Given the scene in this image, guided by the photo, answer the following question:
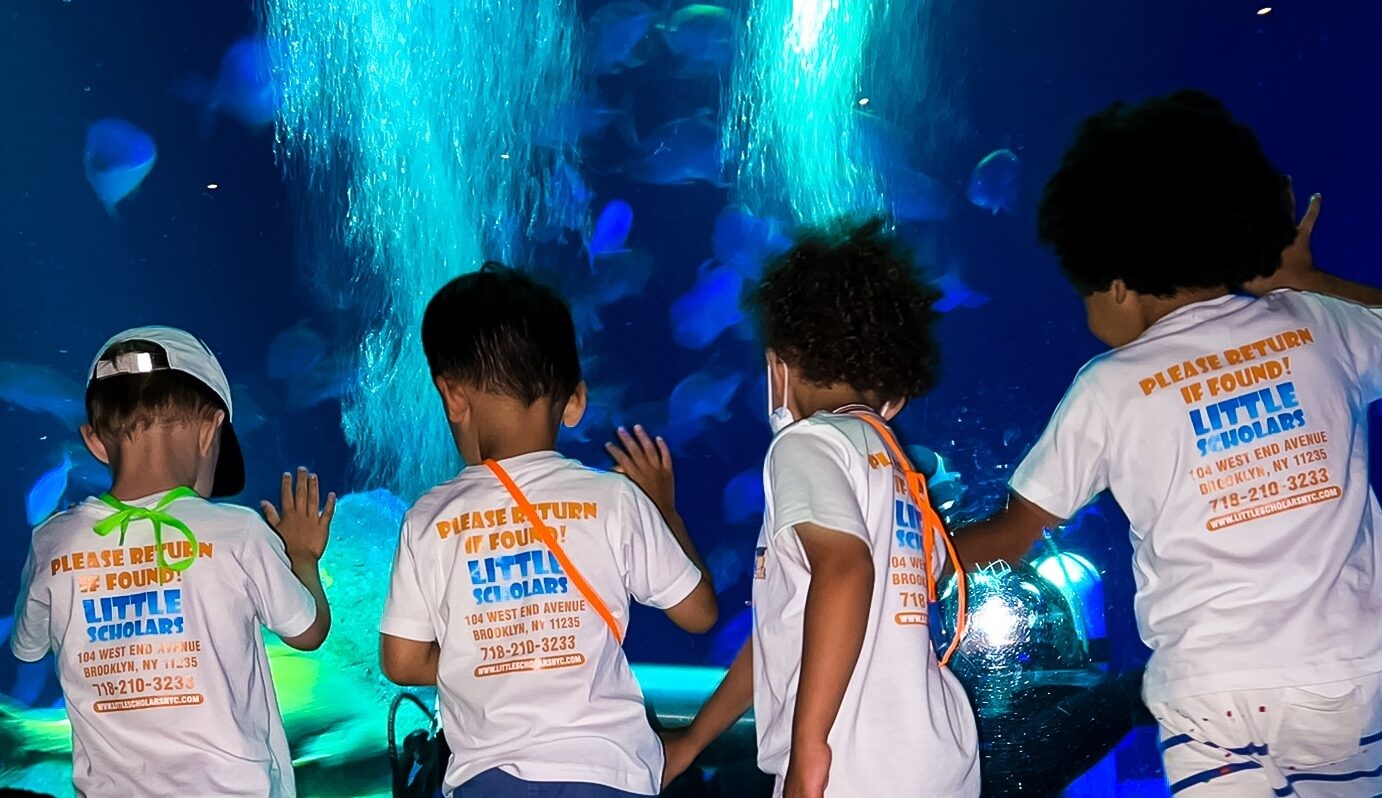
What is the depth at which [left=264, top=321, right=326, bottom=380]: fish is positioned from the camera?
4.29 meters

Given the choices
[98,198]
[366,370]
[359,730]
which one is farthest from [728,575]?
[98,198]

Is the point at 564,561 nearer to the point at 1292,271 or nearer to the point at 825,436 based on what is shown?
the point at 825,436

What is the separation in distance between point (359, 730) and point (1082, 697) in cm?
208

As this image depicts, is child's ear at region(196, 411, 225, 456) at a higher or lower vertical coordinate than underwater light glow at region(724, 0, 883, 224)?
lower

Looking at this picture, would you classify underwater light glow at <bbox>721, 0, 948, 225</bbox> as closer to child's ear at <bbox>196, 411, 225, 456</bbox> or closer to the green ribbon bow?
child's ear at <bbox>196, 411, 225, 456</bbox>

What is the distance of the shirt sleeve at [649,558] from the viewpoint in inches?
68.8

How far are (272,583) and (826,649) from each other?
93 cm

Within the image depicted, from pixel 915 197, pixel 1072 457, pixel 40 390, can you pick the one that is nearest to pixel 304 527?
pixel 1072 457

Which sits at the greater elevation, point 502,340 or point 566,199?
point 566,199

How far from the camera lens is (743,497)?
419cm

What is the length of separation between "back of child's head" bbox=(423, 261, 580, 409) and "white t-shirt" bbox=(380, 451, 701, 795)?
4.9 inches

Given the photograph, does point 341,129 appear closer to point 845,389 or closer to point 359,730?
point 359,730

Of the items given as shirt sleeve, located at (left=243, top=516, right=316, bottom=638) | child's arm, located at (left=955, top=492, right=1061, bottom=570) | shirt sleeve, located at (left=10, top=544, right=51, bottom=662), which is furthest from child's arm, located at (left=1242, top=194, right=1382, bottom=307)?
shirt sleeve, located at (left=10, top=544, right=51, bottom=662)

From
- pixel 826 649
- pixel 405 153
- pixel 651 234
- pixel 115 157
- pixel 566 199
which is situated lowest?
pixel 826 649
